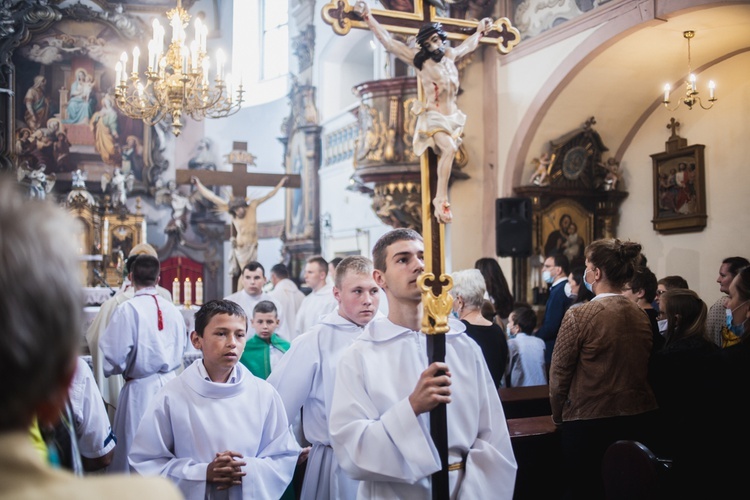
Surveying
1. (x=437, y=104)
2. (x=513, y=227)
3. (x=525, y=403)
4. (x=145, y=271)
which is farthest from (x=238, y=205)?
(x=437, y=104)

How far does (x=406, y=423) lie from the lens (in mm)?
2186

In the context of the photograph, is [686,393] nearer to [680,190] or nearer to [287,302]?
[287,302]

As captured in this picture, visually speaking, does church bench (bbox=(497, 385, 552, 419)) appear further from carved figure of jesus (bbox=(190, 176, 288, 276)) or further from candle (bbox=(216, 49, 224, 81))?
carved figure of jesus (bbox=(190, 176, 288, 276))

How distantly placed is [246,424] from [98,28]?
715 inches

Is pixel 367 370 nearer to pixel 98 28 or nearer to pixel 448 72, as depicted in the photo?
pixel 448 72

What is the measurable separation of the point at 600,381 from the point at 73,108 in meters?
17.7

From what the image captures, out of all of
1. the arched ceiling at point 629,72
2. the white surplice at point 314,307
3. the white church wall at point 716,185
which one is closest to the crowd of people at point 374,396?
the white surplice at point 314,307

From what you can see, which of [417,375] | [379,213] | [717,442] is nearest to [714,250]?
[379,213]

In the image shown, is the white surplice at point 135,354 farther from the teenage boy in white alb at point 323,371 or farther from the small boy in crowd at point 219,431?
the small boy in crowd at point 219,431

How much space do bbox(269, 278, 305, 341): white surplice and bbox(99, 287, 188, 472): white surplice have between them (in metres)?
2.79

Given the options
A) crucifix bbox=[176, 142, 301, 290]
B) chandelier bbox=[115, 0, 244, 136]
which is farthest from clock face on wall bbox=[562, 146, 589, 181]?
chandelier bbox=[115, 0, 244, 136]

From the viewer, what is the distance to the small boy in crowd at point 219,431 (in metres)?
2.61

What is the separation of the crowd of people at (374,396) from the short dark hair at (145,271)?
1065 mm

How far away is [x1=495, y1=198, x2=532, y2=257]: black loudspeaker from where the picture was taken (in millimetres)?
9195
